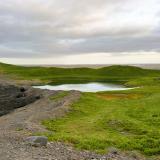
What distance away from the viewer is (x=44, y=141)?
2494cm

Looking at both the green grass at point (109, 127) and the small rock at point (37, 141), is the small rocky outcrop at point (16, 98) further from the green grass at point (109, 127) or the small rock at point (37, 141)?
the small rock at point (37, 141)

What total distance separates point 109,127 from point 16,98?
39018 mm

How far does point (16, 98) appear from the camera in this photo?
236ft

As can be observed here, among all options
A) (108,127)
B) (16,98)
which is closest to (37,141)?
(108,127)

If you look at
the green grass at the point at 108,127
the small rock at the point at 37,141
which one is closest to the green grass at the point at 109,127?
the green grass at the point at 108,127

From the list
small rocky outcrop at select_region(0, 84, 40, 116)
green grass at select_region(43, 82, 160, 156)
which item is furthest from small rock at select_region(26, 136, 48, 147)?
small rocky outcrop at select_region(0, 84, 40, 116)

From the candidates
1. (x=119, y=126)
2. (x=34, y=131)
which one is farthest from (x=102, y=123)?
(x=34, y=131)

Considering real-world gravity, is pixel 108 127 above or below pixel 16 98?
above

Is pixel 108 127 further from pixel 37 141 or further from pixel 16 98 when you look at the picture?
pixel 16 98

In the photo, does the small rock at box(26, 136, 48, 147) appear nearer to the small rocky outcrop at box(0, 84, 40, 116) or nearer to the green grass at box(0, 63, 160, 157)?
the green grass at box(0, 63, 160, 157)

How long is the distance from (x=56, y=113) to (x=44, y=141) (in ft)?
58.0

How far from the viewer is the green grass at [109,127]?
26953mm

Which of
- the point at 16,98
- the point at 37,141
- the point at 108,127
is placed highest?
the point at 37,141

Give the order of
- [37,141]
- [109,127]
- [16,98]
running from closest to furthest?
1. [37,141]
2. [109,127]
3. [16,98]
